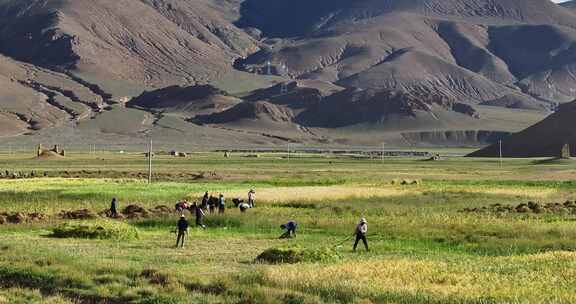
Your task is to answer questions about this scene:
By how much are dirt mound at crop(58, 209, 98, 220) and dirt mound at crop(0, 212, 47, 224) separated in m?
1.24

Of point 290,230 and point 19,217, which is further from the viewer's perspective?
point 19,217

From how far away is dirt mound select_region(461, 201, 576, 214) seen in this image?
197 ft

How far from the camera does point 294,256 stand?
34.7 m

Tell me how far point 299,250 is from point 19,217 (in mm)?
22407

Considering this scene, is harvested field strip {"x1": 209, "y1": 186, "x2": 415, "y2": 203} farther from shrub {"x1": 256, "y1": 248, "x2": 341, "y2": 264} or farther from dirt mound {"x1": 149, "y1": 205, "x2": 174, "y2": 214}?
shrub {"x1": 256, "y1": 248, "x2": 341, "y2": 264}

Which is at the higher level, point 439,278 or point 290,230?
point 290,230

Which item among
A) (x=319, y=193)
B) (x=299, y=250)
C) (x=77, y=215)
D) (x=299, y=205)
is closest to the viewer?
(x=299, y=250)

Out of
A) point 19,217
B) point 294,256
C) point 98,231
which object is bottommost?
point 294,256

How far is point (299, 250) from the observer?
35125 millimetres

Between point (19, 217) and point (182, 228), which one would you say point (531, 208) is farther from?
point (19, 217)

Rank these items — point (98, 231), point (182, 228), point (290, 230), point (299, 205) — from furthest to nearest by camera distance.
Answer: point (299, 205), point (290, 230), point (98, 231), point (182, 228)

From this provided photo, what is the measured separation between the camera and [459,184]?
3684 inches

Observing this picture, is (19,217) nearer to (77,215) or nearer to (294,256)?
(77,215)

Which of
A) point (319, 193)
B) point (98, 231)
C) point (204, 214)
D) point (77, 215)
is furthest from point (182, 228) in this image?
point (319, 193)
